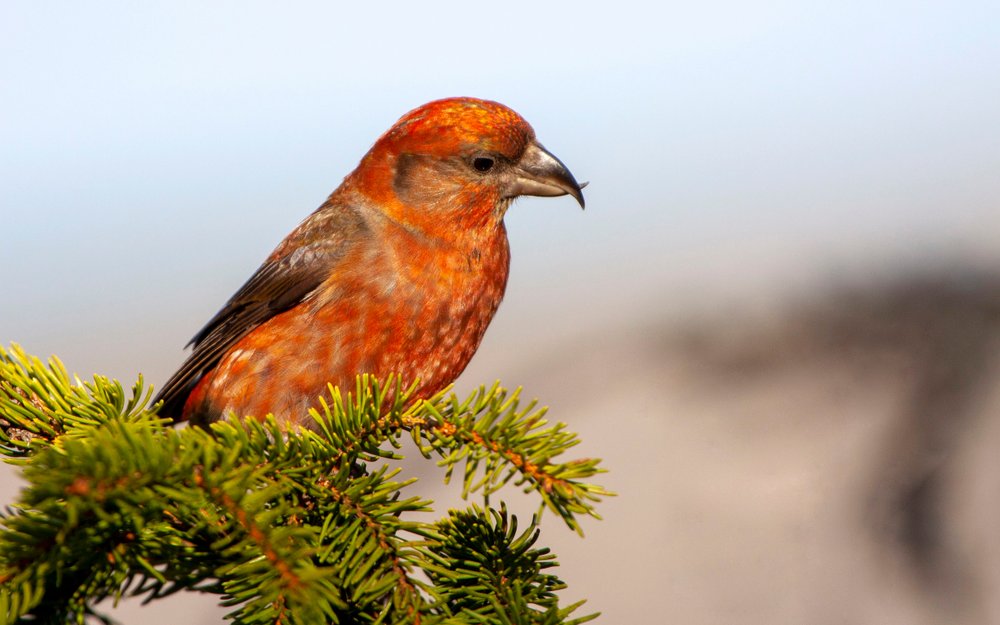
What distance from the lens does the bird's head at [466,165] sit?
3518 millimetres

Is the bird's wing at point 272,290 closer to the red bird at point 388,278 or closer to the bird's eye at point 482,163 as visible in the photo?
the red bird at point 388,278

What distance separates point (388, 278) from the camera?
3244 millimetres

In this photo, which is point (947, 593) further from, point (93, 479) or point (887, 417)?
point (93, 479)

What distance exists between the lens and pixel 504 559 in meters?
2.00

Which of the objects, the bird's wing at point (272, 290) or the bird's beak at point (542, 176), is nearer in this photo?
the bird's wing at point (272, 290)

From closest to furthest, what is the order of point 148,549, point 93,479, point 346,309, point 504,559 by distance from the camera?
point 93,479 → point 148,549 → point 504,559 → point 346,309

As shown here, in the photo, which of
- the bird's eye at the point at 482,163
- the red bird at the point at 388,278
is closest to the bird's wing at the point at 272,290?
the red bird at the point at 388,278

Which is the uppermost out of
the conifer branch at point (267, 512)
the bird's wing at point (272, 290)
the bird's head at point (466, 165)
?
the bird's head at point (466, 165)

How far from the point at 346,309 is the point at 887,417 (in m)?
3.11

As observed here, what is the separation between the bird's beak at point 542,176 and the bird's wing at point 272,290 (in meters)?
0.67

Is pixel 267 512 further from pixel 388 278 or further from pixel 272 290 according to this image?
pixel 272 290


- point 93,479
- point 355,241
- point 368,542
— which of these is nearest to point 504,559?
point 368,542

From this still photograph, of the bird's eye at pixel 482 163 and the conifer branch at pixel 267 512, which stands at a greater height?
the bird's eye at pixel 482 163

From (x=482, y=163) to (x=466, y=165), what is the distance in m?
0.06
